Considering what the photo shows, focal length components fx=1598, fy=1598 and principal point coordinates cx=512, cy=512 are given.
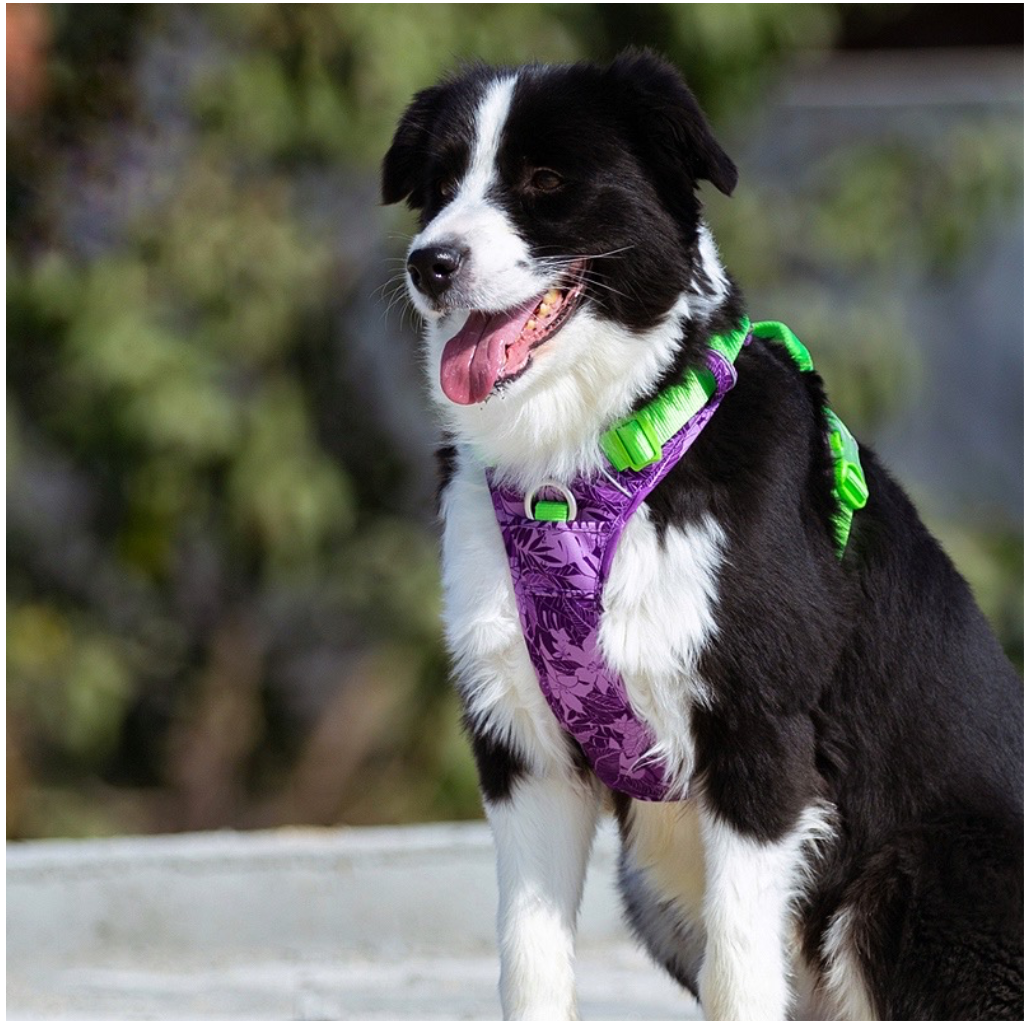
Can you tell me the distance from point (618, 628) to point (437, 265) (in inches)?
27.7

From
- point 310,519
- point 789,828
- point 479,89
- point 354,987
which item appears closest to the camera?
point 789,828

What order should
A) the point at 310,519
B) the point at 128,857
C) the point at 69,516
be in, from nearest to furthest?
1. the point at 128,857
2. the point at 310,519
3. the point at 69,516

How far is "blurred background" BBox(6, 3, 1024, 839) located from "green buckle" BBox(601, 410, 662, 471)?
339cm

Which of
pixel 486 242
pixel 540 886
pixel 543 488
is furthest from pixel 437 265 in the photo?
pixel 540 886

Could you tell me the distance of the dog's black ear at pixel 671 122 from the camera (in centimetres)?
284

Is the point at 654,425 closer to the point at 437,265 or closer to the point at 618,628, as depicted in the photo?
the point at 618,628

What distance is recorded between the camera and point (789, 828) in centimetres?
278

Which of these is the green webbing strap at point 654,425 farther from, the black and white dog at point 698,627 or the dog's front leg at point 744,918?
the dog's front leg at point 744,918

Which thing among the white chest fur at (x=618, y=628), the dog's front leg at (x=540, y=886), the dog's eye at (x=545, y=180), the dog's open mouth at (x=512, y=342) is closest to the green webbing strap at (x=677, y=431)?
the white chest fur at (x=618, y=628)

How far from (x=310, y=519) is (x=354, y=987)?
2577mm

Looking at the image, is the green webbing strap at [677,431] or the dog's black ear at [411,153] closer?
the green webbing strap at [677,431]

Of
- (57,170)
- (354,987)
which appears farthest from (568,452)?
(57,170)

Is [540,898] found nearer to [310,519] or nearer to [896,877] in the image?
[896,877]

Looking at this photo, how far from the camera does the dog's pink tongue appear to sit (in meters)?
2.83
